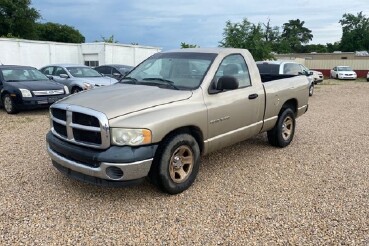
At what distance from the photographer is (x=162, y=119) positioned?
3.76 meters

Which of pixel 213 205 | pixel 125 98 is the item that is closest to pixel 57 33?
pixel 125 98

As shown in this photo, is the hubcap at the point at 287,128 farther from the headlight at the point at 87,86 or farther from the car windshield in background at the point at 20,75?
the car windshield in background at the point at 20,75

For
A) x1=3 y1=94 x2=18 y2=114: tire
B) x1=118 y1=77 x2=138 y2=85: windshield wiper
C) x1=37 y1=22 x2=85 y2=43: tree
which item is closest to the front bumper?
x1=118 y1=77 x2=138 y2=85: windshield wiper

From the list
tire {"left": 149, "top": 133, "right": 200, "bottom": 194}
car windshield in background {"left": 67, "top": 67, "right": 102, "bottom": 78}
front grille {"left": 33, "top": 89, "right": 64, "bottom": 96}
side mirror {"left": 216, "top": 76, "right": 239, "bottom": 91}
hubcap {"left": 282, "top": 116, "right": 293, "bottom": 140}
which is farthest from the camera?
car windshield in background {"left": 67, "top": 67, "right": 102, "bottom": 78}

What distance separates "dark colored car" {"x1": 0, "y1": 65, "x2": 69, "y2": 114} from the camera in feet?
31.1

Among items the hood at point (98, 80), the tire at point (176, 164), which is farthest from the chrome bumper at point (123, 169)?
the hood at point (98, 80)

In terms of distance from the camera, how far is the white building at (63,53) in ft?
65.9

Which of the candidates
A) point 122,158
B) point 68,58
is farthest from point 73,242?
point 68,58

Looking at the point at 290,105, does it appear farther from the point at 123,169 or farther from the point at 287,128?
the point at 123,169

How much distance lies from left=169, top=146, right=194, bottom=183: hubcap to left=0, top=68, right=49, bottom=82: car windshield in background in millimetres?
8150

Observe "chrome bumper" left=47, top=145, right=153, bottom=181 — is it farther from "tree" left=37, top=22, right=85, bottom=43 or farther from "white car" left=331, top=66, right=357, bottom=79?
"tree" left=37, top=22, right=85, bottom=43

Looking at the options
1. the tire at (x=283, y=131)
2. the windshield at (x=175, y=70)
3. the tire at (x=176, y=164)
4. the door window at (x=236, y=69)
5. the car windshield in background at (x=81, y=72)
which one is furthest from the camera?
the car windshield in background at (x=81, y=72)

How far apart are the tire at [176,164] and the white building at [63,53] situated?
1899cm

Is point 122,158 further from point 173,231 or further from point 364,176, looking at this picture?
point 364,176
